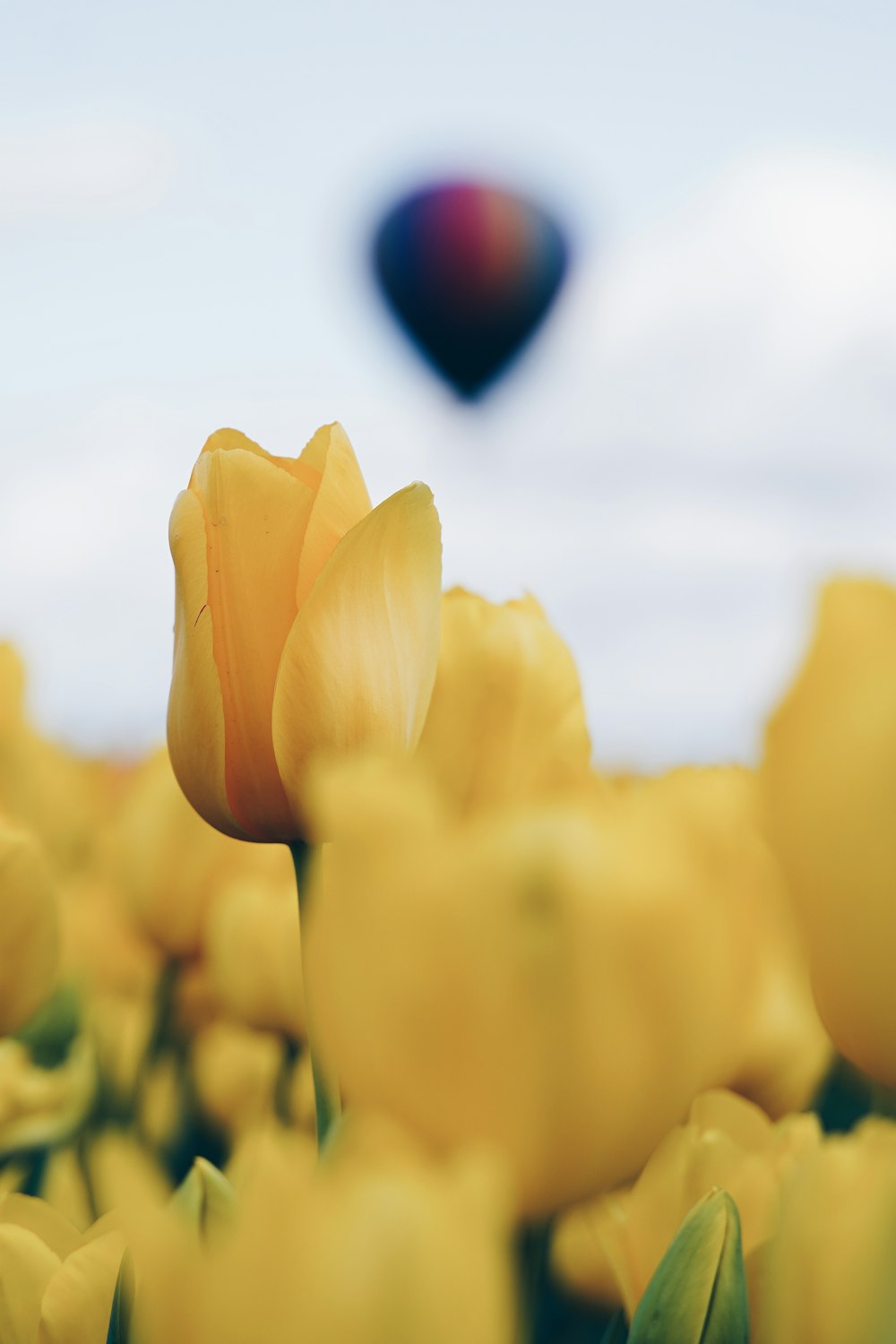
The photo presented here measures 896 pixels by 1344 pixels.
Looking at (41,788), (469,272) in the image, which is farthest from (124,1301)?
(469,272)

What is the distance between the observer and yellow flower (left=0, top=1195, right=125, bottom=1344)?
267 mm

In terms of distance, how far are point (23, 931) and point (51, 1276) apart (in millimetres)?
148

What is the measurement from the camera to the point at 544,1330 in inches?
21.0

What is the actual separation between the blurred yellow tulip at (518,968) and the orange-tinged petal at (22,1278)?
108 millimetres

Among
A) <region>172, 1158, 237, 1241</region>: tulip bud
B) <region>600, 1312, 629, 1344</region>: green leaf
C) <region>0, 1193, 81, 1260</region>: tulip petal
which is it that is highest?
<region>172, 1158, 237, 1241</region>: tulip bud

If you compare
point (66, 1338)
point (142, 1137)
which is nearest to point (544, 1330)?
point (142, 1137)

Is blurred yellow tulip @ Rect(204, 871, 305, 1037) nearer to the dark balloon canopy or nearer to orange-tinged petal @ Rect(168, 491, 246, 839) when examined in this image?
orange-tinged petal @ Rect(168, 491, 246, 839)

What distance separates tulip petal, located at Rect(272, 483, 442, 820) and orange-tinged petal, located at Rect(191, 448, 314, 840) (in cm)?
1

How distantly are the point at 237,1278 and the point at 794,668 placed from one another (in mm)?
126

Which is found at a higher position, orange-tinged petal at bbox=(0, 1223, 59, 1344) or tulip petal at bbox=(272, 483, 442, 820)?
tulip petal at bbox=(272, 483, 442, 820)

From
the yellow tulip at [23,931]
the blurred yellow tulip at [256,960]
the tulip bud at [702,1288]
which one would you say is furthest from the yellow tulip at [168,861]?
the tulip bud at [702,1288]

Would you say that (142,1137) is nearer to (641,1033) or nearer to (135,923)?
(135,923)

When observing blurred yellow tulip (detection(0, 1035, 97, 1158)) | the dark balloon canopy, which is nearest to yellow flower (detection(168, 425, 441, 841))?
blurred yellow tulip (detection(0, 1035, 97, 1158))

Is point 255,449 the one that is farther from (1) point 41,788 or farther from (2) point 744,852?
(1) point 41,788
